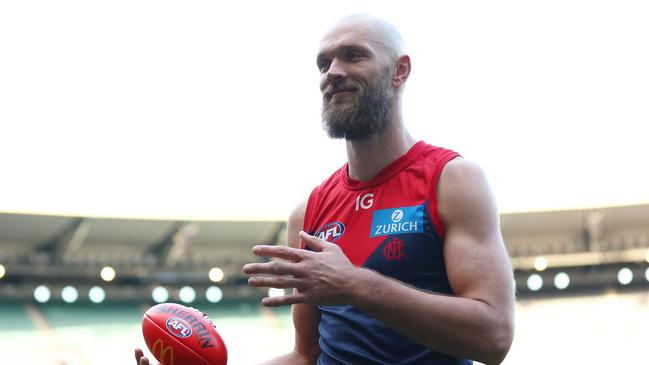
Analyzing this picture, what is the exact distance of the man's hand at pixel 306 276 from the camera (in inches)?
80.3

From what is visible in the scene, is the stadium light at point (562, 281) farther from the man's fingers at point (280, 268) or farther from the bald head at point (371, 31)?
the man's fingers at point (280, 268)

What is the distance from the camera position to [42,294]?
→ 1673cm

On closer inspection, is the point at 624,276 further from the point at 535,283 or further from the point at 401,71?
the point at 401,71

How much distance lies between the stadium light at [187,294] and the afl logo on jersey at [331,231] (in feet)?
51.7

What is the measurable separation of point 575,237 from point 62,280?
12.2 meters

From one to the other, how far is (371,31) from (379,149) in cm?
41

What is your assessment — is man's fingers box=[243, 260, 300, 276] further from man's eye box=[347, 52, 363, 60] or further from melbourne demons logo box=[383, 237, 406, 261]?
man's eye box=[347, 52, 363, 60]

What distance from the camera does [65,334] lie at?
1617 cm

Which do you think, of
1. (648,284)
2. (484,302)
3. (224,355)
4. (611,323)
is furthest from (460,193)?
(648,284)

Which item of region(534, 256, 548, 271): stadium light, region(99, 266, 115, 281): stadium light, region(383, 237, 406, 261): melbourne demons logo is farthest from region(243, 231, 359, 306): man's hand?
region(534, 256, 548, 271): stadium light

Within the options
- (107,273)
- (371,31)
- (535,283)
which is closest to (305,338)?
(371,31)

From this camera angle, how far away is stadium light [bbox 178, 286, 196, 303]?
59.0 ft

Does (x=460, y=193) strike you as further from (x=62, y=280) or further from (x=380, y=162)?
(x=62, y=280)

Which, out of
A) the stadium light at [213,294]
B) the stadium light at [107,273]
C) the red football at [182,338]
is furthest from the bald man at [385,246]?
the stadium light at [213,294]
